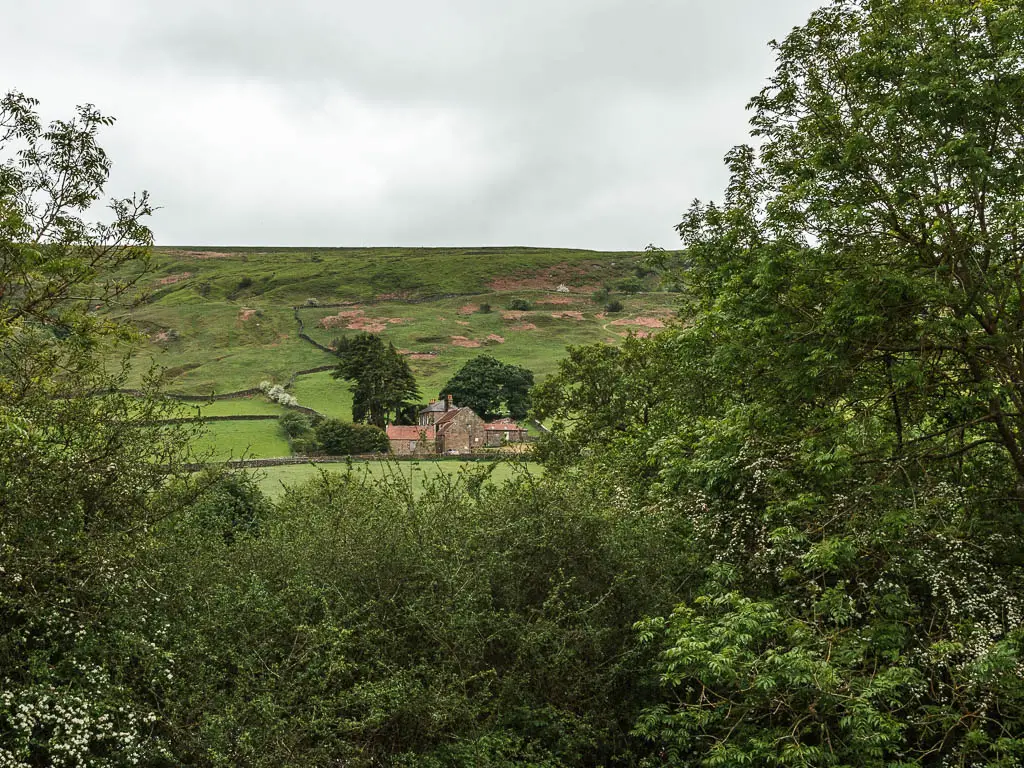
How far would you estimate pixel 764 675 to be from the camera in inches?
291

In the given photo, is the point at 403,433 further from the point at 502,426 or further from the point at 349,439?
the point at 502,426

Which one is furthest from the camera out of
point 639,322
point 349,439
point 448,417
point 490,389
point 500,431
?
point 639,322

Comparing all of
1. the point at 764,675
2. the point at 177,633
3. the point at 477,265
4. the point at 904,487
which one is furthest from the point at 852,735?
the point at 477,265

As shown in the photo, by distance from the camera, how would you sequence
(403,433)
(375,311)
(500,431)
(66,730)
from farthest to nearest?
(375,311), (500,431), (403,433), (66,730)

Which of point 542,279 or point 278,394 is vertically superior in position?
point 542,279

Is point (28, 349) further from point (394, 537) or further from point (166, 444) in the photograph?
point (394, 537)

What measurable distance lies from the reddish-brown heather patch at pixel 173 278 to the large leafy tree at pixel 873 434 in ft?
550

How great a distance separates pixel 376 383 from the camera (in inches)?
2849

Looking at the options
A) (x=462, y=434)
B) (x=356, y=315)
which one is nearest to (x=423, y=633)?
Result: (x=462, y=434)

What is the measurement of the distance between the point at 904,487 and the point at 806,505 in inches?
55.4

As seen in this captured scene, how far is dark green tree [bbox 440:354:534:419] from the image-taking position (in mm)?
80062

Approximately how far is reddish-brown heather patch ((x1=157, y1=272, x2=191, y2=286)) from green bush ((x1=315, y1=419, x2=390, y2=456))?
4555 inches

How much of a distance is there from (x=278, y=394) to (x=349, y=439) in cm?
2180

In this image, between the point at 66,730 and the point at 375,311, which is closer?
the point at 66,730
